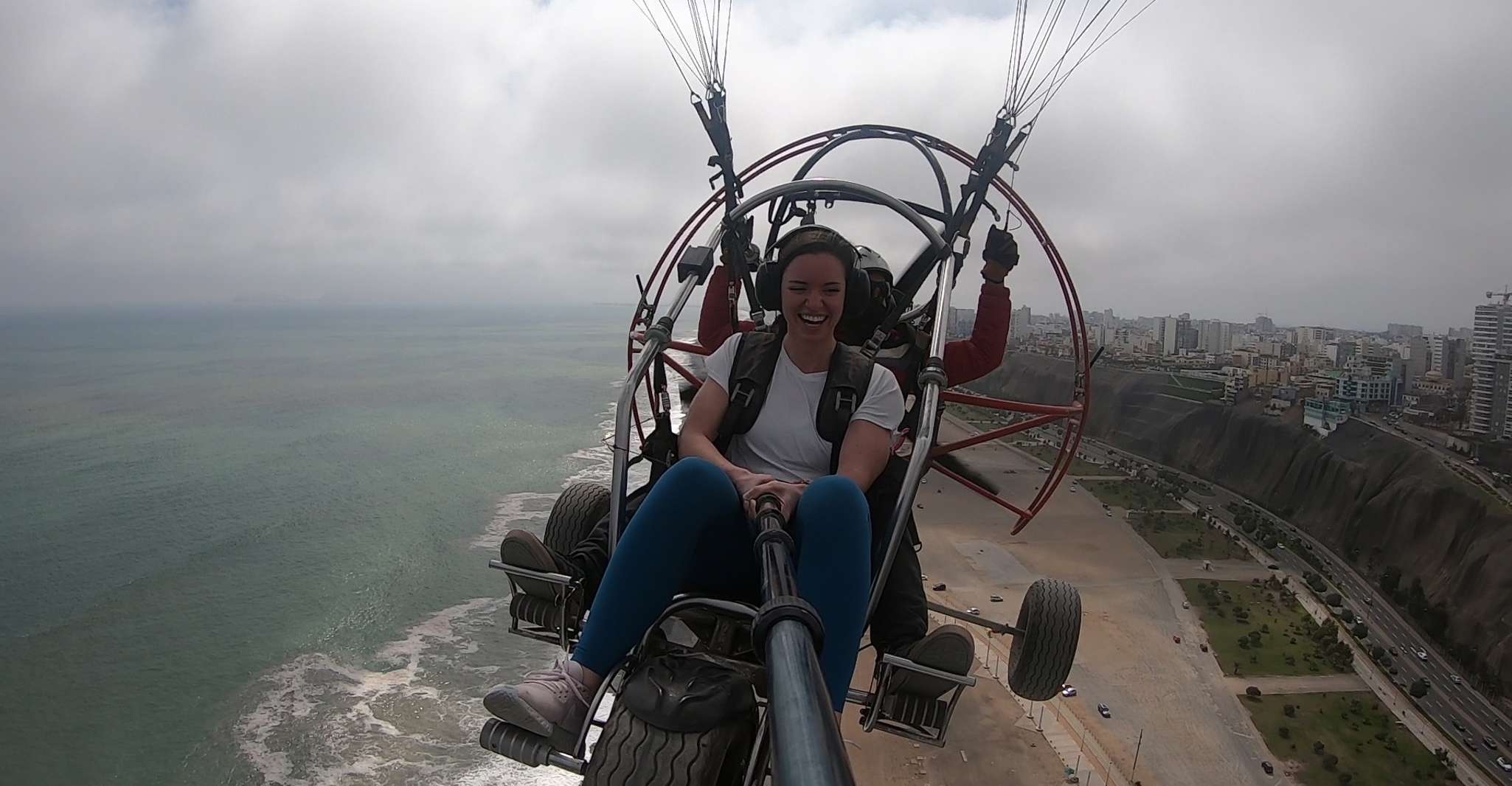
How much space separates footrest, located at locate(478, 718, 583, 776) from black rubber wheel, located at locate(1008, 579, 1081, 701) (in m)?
2.06

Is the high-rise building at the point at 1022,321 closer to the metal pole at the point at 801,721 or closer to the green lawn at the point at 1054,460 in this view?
the green lawn at the point at 1054,460

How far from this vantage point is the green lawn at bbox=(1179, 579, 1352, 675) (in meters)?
18.7

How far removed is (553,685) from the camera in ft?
6.47

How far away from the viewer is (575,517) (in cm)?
370

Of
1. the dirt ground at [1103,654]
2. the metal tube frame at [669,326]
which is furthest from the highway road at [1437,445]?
the metal tube frame at [669,326]

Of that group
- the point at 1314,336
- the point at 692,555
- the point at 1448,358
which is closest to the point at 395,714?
the point at 692,555

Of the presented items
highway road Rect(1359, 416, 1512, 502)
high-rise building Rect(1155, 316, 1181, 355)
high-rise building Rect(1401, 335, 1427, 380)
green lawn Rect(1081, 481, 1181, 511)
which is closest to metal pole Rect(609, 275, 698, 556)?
highway road Rect(1359, 416, 1512, 502)

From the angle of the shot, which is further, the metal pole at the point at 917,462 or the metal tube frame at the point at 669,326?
the metal tube frame at the point at 669,326

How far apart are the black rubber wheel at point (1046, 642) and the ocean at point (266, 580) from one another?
13710 mm

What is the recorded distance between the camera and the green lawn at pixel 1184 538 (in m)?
26.1

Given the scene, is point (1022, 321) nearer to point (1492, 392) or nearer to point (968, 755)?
point (1492, 392)

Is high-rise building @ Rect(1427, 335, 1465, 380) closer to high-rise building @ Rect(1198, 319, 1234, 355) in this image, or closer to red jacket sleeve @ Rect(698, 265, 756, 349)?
high-rise building @ Rect(1198, 319, 1234, 355)

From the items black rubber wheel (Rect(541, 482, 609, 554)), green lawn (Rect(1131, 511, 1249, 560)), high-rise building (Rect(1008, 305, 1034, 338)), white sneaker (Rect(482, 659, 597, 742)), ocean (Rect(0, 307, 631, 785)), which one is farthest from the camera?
high-rise building (Rect(1008, 305, 1034, 338))

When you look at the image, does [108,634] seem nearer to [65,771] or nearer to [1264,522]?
[65,771]
